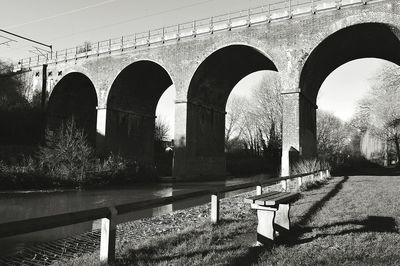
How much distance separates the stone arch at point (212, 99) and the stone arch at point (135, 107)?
348 centimetres

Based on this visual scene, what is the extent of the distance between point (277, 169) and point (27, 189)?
2413 cm

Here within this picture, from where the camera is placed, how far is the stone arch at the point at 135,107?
1013 inches

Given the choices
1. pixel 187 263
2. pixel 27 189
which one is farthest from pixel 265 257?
pixel 27 189

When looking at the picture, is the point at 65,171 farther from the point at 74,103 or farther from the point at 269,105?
the point at 269,105

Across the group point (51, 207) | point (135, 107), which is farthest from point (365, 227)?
point (135, 107)

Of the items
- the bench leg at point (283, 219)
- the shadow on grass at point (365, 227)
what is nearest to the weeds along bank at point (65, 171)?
the bench leg at point (283, 219)

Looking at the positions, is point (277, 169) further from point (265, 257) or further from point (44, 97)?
point (265, 257)

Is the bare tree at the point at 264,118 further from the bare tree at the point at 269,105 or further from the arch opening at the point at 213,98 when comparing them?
the arch opening at the point at 213,98

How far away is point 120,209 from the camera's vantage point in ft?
13.4

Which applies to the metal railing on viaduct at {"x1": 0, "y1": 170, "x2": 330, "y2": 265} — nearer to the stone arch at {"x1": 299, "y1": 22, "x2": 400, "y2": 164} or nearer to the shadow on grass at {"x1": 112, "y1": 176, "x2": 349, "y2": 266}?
the shadow on grass at {"x1": 112, "y1": 176, "x2": 349, "y2": 266}

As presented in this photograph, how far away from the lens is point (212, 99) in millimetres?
25531

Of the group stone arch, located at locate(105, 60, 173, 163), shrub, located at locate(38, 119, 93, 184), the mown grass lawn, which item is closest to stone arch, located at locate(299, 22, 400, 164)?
stone arch, located at locate(105, 60, 173, 163)

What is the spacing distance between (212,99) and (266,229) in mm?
21141

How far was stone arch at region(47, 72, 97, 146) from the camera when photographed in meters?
29.2
